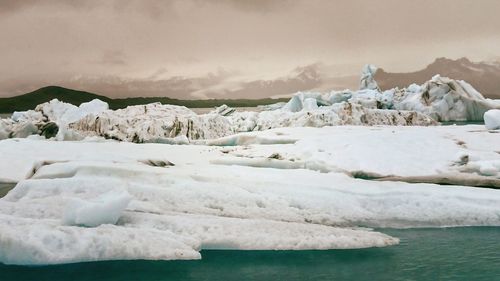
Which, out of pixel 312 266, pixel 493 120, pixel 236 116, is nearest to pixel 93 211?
pixel 312 266

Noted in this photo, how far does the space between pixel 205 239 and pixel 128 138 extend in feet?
113

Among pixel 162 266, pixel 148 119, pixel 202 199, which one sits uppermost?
pixel 148 119

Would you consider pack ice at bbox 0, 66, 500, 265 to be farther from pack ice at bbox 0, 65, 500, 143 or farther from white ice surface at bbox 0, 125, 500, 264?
pack ice at bbox 0, 65, 500, 143

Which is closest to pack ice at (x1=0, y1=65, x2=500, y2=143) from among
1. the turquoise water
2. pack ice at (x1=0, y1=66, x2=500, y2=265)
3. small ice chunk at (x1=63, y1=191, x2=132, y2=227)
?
pack ice at (x1=0, y1=66, x2=500, y2=265)

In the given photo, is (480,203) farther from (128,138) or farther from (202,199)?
(128,138)

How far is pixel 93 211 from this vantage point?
1133 cm

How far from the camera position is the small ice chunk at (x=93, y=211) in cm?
1123

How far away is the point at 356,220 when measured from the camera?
1399cm

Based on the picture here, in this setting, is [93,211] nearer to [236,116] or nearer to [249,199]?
[249,199]

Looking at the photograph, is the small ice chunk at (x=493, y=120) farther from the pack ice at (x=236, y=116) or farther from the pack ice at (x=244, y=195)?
the pack ice at (x=236, y=116)

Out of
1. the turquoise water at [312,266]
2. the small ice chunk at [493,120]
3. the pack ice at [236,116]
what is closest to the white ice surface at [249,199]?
the turquoise water at [312,266]

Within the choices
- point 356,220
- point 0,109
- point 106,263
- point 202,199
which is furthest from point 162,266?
point 0,109

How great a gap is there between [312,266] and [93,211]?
17.9 feet

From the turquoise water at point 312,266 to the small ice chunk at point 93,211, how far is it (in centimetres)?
126
